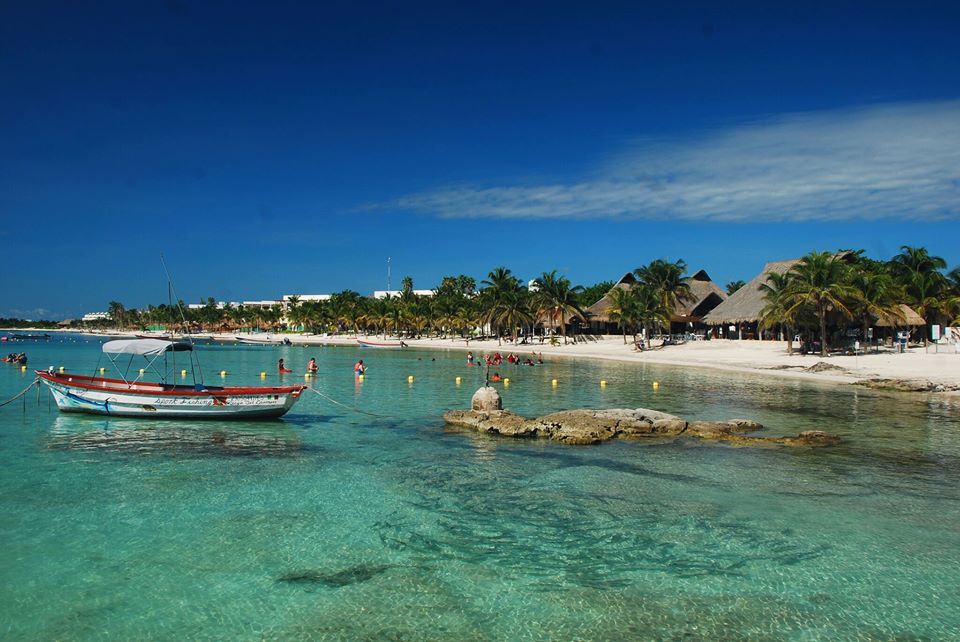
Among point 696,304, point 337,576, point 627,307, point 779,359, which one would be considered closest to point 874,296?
point 779,359

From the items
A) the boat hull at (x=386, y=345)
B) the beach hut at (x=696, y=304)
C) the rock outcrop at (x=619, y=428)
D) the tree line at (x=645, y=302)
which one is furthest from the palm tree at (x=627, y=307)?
the rock outcrop at (x=619, y=428)

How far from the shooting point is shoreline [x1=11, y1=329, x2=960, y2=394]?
1523 inches

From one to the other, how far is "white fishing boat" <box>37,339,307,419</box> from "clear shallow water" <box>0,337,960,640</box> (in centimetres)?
167

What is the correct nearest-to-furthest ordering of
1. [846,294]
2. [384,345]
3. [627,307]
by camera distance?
[846,294] → [627,307] → [384,345]

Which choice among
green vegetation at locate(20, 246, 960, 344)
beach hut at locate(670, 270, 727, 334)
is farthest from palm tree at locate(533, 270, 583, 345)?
beach hut at locate(670, 270, 727, 334)

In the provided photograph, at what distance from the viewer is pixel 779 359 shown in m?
49.5

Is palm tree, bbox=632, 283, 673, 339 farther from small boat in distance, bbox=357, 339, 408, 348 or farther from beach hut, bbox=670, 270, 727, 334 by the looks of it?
small boat in distance, bbox=357, 339, 408, 348

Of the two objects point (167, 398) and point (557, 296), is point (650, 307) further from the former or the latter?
point (167, 398)

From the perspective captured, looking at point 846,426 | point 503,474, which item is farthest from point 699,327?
point 503,474

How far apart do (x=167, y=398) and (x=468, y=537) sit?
15.8m

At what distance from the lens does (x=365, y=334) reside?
132750mm

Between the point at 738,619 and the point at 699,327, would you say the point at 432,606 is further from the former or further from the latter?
the point at 699,327

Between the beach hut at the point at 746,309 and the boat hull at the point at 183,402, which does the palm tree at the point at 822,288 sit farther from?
the boat hull at the point at 183,402

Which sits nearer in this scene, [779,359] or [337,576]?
[337,576]
